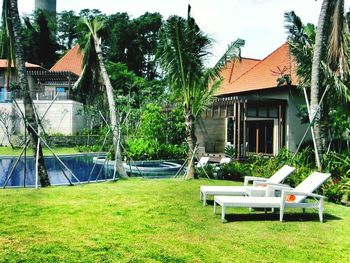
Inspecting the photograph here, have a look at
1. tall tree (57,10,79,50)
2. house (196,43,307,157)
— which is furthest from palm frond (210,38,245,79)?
tall tree (57,10,79,50)

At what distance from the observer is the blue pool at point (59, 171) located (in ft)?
48.6

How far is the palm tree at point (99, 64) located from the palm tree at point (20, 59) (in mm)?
2836

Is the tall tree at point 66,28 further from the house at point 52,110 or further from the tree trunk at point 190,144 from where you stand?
the tree trunk at point 190,144

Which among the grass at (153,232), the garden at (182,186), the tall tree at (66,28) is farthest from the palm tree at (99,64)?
the tall tree at (66,28)

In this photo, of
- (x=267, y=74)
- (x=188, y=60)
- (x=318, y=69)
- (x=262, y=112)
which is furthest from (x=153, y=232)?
(x=267, y=74)

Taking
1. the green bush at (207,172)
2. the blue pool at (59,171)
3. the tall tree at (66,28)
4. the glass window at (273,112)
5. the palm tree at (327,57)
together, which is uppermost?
the tall tree at (66,28)

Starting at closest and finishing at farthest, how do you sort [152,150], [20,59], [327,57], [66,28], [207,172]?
[20,59] → [327,57] → [207,172] → [152,150] → [66,28]

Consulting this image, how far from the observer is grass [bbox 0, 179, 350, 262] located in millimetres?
5066

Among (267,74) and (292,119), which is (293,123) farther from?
(267,74)

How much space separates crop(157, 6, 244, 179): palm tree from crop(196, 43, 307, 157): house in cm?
453

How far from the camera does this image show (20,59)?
10.8m

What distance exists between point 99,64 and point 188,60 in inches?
201

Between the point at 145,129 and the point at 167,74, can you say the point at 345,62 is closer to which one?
the point at 167,74

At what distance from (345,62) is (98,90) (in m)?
14.9
